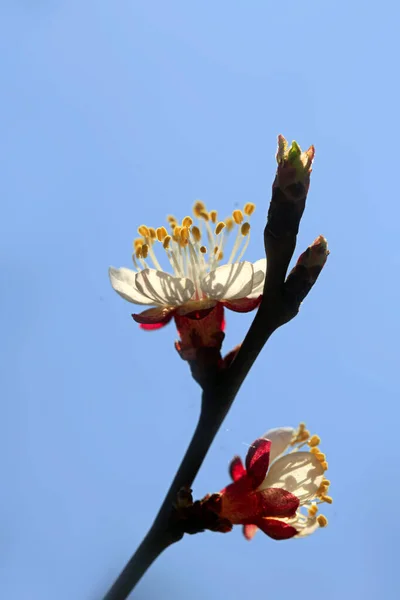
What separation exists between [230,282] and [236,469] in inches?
18.4

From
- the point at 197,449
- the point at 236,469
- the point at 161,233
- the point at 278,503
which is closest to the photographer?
the point at 197,449

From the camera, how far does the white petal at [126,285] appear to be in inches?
60.7

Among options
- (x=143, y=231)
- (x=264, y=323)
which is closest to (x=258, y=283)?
(x=264, y=323)

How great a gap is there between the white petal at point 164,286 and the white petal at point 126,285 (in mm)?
37

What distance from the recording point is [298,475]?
1.54 metres

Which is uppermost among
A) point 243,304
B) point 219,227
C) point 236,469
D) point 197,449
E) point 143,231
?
point 219,227

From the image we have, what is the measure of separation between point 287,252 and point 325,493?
68 centimetres

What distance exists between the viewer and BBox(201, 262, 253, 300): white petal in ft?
4.75

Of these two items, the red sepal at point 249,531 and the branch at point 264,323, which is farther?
the red sepal at point 249,531

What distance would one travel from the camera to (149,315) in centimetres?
153

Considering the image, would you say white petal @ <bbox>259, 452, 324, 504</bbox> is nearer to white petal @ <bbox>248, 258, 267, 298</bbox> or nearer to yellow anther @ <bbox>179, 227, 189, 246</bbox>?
white petal @ <bbox>248, 258, 267, 298</bbox>

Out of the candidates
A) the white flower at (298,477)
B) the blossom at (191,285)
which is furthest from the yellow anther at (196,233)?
the white flower at (298,477)

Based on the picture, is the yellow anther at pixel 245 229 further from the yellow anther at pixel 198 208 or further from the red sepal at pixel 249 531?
the red sepal at pixel 249 531

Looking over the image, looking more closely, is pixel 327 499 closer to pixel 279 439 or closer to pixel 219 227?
pixel 279 439
